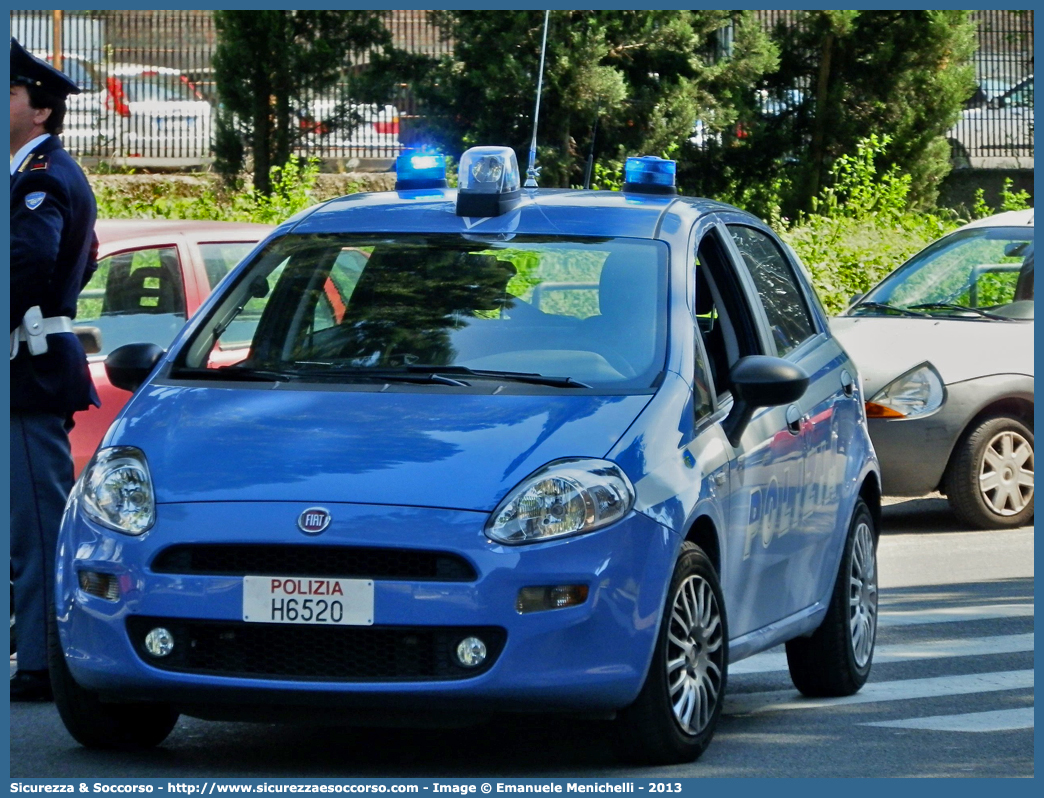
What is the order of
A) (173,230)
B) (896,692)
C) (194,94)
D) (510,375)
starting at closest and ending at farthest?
(510,375), (896,692), (173,230), (194,94)

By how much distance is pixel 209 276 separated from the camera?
935cm

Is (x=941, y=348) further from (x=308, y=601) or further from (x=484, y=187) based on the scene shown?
(x=308, y=601)

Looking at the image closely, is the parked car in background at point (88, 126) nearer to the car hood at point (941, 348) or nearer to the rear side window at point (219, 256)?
the car hood at point (941, 348)

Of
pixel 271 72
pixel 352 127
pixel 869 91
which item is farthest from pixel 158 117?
pixel 869 91

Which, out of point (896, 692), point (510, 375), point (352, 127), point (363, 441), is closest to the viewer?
point (363, 441)

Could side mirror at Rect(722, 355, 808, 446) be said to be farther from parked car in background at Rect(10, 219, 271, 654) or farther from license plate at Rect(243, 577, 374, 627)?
parked car in background at Rect(10, 219, 271, 654)

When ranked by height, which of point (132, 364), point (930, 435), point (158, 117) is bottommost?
point (930, 435)

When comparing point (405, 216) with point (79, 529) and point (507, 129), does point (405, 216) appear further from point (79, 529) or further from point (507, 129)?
point (507, 129)

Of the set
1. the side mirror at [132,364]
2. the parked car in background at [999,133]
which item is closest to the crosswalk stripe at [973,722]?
the side mirror at [132,364]

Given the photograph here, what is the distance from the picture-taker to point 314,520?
4.83m

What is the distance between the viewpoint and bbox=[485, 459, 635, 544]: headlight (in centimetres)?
484

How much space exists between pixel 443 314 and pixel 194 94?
62.7ft

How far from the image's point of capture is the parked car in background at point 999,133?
84.1 feet

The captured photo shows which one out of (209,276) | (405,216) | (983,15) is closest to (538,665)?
(405,216)
